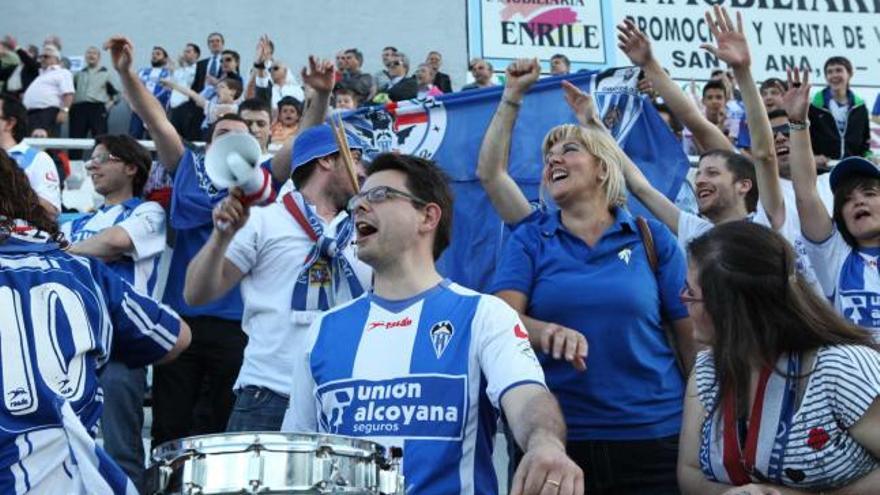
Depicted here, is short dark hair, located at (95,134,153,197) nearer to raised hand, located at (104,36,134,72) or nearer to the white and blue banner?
raised hand, located at (104,36,134,72)

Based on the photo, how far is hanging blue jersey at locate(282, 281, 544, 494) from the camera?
151 inches

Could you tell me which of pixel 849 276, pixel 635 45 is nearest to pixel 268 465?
pixel 849 276

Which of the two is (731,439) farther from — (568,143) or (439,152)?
(439,152)

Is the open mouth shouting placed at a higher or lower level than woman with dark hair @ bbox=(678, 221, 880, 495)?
higher

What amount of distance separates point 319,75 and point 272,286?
1351 mm

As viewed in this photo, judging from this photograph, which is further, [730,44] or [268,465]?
[730,44]

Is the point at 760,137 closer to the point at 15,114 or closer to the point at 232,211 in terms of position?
the point at 232,211

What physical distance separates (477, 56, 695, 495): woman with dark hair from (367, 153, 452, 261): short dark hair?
0.44m

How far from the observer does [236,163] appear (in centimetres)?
418

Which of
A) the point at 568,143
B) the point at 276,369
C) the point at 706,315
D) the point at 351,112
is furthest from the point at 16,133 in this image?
the point at 706,315

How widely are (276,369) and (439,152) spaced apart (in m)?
2.09

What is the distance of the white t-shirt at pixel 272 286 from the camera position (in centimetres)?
532

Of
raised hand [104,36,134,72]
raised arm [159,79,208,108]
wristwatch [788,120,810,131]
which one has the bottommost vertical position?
wristwatch [788,120,810,131]

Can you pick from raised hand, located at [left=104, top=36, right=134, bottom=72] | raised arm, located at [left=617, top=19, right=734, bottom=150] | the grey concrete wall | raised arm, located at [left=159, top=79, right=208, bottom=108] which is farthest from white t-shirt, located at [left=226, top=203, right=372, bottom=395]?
the grey concrete wall
